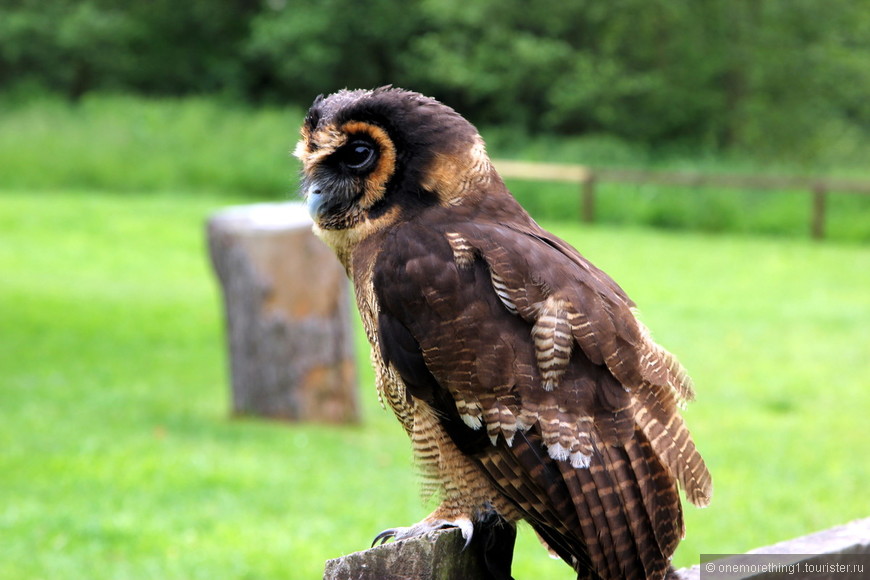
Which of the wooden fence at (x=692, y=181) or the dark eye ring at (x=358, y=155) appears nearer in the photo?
the dark eye ring at (x=358, y=155)

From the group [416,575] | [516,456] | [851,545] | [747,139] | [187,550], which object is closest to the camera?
[416,575]

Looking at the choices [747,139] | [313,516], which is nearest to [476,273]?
[313,516]

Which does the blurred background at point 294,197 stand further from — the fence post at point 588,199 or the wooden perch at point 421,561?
the wooden perch at point 421,561

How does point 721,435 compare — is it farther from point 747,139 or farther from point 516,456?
point 747,139

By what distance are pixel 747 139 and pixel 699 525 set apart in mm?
24281

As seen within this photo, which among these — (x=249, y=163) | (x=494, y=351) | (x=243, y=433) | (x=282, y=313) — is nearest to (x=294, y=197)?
(x=494, y=351)

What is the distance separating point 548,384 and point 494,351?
14 cm

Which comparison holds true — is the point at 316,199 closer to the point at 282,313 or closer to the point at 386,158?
the point at 386,158

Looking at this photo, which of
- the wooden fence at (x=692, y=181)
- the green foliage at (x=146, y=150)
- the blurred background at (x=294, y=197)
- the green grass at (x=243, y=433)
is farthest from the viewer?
the green foliage at (x=146, y=150)

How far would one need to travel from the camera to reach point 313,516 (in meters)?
6.04

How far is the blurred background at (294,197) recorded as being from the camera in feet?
20.2

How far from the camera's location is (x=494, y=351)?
2381mm

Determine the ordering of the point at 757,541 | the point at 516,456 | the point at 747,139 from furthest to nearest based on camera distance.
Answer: the point at 747,139 < the point at 757,541 < the point at 516,456

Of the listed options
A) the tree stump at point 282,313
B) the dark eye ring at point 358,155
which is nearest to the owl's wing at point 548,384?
the dark eye ring at point 358,155
